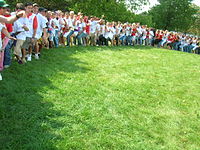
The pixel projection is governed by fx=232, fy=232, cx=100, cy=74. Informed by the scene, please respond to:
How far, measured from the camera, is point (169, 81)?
29.2ft

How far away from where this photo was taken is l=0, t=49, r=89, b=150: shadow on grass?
385 cm

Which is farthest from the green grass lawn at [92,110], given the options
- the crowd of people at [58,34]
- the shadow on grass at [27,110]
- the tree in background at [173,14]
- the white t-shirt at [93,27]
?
the tree in background at [173,14]

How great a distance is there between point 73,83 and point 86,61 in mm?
3473

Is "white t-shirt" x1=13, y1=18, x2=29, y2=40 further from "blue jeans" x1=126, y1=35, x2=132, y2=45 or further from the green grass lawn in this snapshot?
"blue jeans" x1=126, y1=35, x2=132, y2=45

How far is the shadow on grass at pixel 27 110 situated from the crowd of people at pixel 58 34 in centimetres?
85

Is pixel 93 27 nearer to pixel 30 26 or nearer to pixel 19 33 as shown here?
pixel 30 26

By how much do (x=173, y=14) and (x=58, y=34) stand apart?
40917mm

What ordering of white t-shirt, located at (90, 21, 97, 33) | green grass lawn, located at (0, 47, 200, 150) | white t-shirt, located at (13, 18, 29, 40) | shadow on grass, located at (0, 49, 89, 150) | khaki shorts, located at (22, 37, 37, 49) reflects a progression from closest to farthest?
shadow on grass, located at (0, 49, 89, 150)
green grass lawn, located at (0, 47, 200, 150)
white t-shirt, located at (13, 18, 29, 40)
khaki shorts, located at (22, 37, 37, 49)
white t-shirt, located at (90, 21, 97, 33)

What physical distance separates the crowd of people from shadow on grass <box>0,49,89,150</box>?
2.79ft

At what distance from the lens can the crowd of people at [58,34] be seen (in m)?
7.17

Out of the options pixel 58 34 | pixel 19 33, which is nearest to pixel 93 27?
pixel 58 34

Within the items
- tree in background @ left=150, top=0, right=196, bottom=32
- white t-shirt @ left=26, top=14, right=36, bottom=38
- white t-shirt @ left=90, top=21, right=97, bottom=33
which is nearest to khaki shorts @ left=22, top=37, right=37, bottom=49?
white t-shirt @ left=26, top=14, right=36, bottom=38

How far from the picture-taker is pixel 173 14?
159 ft

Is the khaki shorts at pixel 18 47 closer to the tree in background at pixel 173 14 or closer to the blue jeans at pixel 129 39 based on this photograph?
the blue jeans at pixel 129 39
